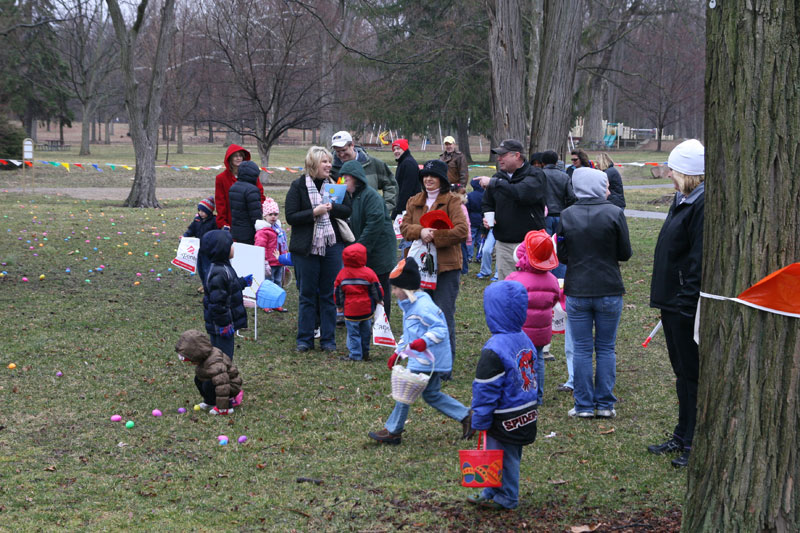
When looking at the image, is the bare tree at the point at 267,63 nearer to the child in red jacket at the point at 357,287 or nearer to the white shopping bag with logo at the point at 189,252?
the white shopping bag with logo at the point at 189,252

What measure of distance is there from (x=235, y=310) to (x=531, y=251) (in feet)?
8.00

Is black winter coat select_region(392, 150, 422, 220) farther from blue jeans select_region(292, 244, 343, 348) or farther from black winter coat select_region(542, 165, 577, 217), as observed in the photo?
blue jeans select_region(292, 244, 343, 348)

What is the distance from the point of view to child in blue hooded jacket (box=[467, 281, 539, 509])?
4.30m

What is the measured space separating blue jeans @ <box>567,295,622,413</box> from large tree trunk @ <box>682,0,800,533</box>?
225cm

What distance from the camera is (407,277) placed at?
18.1ft

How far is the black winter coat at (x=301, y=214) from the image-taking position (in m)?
7.72

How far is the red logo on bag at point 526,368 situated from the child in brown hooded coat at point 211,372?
2594 mm

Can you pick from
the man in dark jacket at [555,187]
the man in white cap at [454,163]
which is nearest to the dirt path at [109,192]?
the man in white cap at [454,163]

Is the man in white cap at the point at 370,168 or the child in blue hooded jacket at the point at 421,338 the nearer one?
the child in blue hooded jacket at the point at 421,338

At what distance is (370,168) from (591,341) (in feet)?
13.9

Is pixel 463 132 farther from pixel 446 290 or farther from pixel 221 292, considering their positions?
pixel 221 292

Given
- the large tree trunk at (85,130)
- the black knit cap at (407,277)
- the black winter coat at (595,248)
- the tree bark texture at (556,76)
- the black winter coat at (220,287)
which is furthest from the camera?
the large tree trunk at (85,130)

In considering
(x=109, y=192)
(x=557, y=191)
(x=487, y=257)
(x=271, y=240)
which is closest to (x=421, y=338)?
(x=271, y=240)

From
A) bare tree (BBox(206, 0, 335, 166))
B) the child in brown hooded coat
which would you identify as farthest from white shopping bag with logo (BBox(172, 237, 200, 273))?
bare tree (BBox(206, 0, 335, 166))
